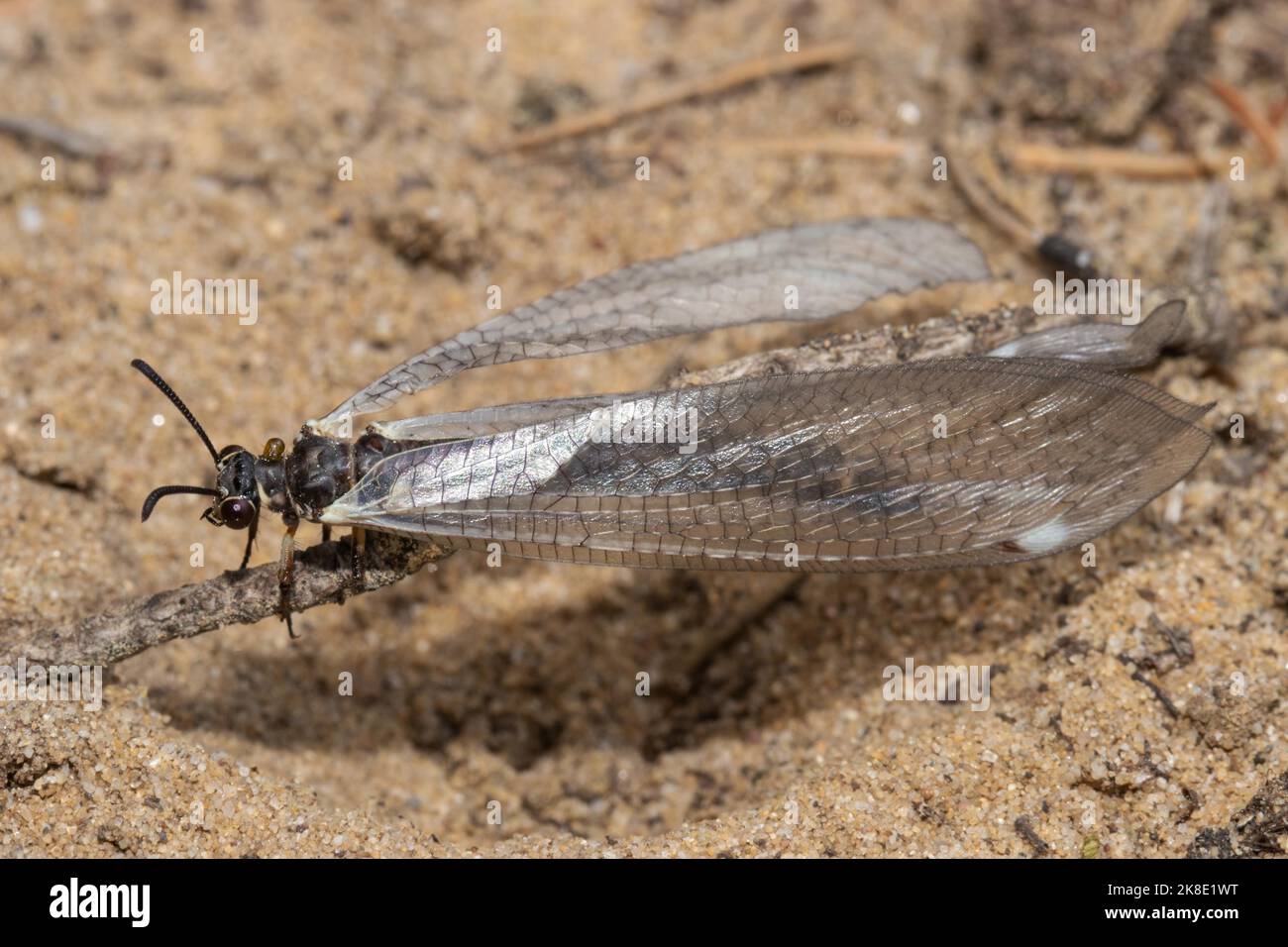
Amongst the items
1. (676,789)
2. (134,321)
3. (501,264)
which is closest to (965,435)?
(676,789)

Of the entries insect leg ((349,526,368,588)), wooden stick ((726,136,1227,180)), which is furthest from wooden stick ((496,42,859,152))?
insect leg ((349,526,368,588))

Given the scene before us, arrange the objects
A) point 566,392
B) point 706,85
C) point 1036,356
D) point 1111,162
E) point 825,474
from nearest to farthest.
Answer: point 825,474 < point 1036,356 < point 566,392 < point 1111,162 < point 706,85

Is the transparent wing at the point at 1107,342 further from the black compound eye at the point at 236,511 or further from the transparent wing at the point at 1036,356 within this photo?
the black compound eye at the point at 236,511

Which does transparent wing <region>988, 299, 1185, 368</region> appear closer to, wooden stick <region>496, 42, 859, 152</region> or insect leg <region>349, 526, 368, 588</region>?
insect leg <region>349, 526, 368, 588</region>

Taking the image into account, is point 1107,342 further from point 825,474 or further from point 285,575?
point 285,575

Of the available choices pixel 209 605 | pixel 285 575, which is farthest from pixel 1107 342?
pixel 209 605

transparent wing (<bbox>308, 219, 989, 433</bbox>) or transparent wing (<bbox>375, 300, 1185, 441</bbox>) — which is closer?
transparent wing (<bbox>375, 300, 1185, 441</bbox>)

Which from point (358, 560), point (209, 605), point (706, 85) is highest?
point (706, 85)
